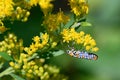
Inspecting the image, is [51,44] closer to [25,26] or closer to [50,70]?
Answer: [50,70]

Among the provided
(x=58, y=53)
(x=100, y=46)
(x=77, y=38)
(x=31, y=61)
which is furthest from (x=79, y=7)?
(x=100, y=46)

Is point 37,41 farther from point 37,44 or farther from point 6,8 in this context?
point 6,8

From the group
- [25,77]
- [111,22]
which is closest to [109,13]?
[111,22]

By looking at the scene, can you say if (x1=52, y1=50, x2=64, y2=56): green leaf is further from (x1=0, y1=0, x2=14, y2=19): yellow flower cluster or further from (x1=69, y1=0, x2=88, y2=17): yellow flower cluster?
(x1=0, y1=0, x2=14, y2=19): yellow flower cluster

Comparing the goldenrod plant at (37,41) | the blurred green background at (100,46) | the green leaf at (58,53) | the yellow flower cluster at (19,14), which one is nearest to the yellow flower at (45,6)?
the goldenrod plant at (37,41)

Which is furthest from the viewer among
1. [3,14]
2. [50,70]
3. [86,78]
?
[86,78]

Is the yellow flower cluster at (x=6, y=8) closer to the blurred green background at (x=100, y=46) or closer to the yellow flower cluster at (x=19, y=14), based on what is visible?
the yellow flower cluster at (x=19, y=14)

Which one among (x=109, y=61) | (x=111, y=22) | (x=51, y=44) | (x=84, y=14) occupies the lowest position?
(x=51, y=44)

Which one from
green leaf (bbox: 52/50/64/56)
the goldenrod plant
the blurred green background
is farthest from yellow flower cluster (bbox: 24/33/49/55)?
the blurred green background
